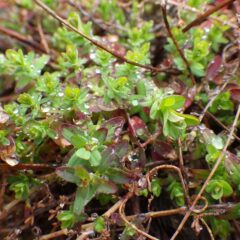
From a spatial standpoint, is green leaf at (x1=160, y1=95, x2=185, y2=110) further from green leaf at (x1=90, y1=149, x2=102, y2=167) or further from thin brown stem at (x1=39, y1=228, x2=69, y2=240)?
thin brown stem at (x1=39, y1=228, x2=69, y2=240)

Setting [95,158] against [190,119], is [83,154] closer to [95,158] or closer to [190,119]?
[95,158]

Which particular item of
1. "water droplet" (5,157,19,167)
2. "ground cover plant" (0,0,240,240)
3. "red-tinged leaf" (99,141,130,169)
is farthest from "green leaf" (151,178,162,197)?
"water droplet" (5,157,19,167)

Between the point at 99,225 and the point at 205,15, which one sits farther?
the point at 205,15

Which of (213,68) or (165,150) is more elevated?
(213,68)

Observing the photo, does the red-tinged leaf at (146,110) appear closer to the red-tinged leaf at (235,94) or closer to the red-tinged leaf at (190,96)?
the red-tinged leaf at (190,96)

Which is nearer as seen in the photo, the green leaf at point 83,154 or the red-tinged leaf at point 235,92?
the green leaf at point 83,154

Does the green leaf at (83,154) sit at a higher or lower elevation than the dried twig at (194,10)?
lower

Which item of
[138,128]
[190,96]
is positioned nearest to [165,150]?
[138,128]

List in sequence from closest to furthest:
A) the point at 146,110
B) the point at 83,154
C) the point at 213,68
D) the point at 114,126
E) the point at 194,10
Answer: the point at 83,154 < the point at 114,126 < the point at 146,110 < the point at 213,68 < the point at 194,10

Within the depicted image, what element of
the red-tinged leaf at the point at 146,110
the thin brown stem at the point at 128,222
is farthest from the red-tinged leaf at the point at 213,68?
the thin brown stem at the point at 128,222
